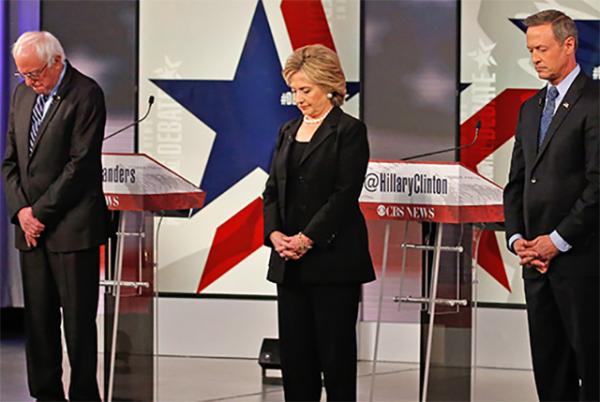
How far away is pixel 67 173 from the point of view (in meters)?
5.46

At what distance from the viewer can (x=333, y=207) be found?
495 cm

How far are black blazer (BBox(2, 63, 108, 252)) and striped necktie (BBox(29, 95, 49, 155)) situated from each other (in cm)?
2

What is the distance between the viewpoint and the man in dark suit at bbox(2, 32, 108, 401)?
550 centimetres

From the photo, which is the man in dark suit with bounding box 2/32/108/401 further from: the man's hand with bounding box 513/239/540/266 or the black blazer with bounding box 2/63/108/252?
the man's hand with bounding box 513/239/540/266

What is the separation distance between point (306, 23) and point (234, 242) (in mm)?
1447

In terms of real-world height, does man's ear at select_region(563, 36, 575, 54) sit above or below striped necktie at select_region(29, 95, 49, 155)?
above

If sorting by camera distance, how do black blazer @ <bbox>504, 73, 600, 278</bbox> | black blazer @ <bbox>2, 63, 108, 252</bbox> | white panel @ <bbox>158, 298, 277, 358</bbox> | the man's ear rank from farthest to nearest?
white panel @ <bbox>158, 298, 277, 358</bbox> → black blazer @ <bbox>2, 63, 108, 252</bbox> → the man's ear → black blazer @ <bbox>504, 73, 600, 278</bbox>

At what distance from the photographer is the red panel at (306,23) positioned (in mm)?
7957

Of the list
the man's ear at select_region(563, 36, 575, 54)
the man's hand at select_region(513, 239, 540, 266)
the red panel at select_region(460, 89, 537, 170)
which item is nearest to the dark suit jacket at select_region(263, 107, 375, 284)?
the man's hand at select_region(513, 239, 540, 266)

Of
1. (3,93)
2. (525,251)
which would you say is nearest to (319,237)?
(525,251)

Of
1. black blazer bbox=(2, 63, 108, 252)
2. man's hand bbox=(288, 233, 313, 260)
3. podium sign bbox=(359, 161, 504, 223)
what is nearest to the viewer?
man's hand bbox=(288, 233, 313, 260)

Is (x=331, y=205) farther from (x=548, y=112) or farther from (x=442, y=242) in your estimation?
(x=442, y=242)

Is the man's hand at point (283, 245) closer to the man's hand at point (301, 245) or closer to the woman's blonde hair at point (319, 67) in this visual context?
the man's hand at point (301, 245)

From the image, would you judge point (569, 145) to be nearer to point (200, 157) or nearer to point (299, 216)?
point (299, 216)
